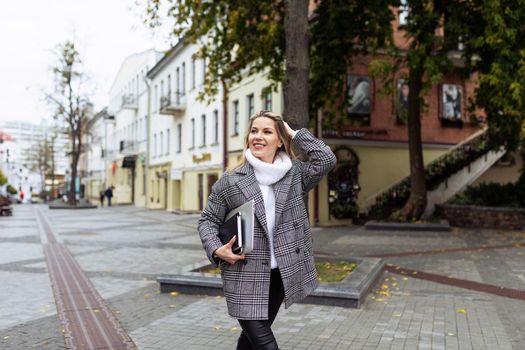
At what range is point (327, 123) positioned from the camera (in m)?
18.0

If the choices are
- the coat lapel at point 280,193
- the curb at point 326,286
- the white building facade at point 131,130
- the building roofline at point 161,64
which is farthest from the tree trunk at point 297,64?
the white building facade at point 131,130

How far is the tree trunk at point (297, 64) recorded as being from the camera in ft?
27.0

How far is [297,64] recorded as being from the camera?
8.29m

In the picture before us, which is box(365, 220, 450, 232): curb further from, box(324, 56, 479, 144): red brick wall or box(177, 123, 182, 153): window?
box(177, 123, 182, 153): window

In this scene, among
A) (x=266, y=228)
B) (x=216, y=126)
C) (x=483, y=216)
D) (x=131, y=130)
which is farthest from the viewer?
(x=131, y=130)

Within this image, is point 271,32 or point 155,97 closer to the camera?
point 271,32

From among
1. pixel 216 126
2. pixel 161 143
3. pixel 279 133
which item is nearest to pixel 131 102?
pixel 161 143

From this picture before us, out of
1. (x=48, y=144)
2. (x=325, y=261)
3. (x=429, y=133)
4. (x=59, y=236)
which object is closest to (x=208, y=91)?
(x=59, y=236)

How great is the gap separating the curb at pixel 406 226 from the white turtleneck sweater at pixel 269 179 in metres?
14.4

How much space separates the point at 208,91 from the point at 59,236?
6.30 meters

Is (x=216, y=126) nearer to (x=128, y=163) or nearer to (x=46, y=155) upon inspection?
(x=128, y=163)

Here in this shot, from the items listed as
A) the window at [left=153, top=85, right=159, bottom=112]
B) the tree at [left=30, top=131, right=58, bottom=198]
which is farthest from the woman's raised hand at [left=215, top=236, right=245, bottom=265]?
the tree at [left=30, top=131, right=58, bottom=198]

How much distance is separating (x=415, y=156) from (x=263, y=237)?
15.5 meters

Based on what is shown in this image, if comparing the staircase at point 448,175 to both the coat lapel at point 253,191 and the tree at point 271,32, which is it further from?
the coat lapel at point 253,191
